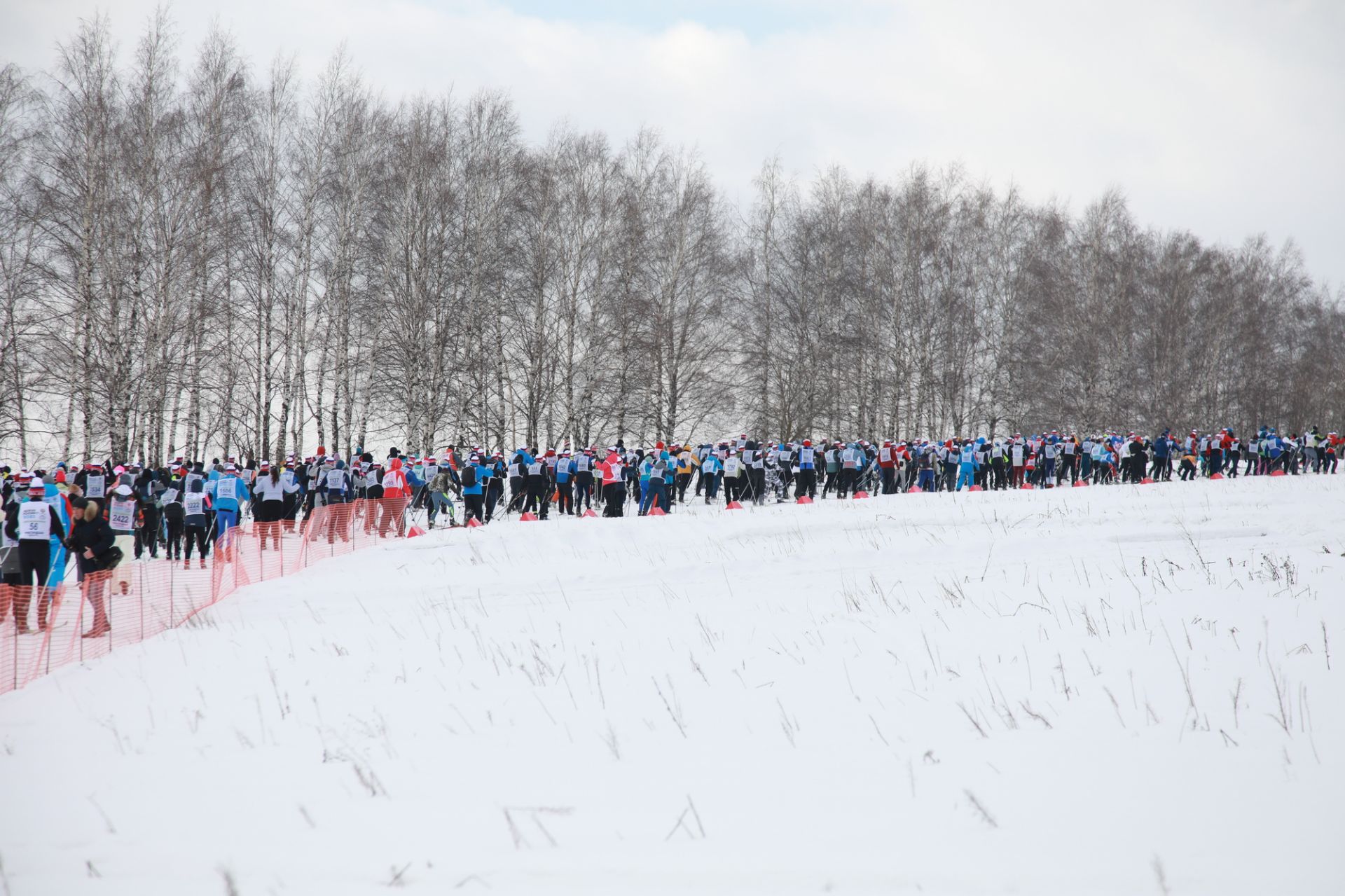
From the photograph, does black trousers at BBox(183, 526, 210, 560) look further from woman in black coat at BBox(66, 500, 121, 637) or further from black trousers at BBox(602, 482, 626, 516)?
black trousers at BBox(602, 482, 626, 516)

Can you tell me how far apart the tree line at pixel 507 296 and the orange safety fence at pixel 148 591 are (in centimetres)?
637

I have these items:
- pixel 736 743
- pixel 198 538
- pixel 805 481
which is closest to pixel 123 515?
pixel 198 538

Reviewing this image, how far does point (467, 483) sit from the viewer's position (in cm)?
1842

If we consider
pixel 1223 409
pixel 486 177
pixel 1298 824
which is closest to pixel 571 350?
pixel 486 177

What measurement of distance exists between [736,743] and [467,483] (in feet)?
46.9

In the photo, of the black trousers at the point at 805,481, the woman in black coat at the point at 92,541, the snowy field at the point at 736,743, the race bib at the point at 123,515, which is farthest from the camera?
the black trousers at the point at 805,481

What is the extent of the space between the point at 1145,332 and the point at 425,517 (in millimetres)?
32796

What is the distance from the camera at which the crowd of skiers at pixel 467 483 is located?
996 centimetres

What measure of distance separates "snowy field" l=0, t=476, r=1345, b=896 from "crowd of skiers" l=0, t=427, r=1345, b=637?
2.79m

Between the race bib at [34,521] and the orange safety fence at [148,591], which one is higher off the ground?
the race bib at [34,521]

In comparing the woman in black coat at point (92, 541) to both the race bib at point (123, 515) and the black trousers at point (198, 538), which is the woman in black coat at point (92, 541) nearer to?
the race bib at point (123, 515)

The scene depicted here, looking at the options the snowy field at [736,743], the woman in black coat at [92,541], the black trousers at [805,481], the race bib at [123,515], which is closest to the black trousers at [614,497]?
the black trousers at [805,481]

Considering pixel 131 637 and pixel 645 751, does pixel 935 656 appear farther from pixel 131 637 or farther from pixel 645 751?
pixel 131 637

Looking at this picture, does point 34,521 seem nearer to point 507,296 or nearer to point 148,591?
point 148,591
